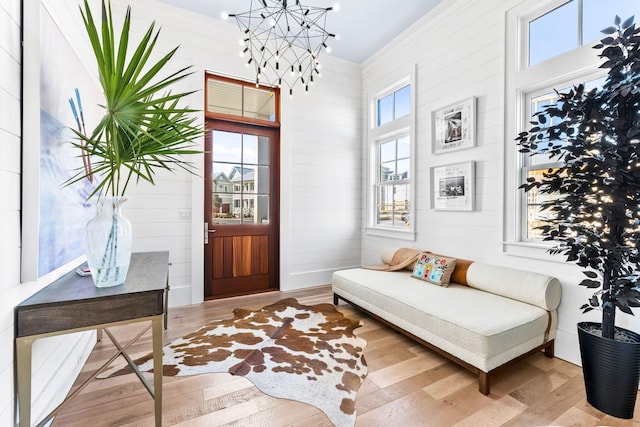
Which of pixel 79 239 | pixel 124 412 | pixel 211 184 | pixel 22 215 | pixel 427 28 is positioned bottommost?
pixel 124 412

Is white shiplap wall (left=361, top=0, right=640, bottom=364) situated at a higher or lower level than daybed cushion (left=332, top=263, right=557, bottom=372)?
higher

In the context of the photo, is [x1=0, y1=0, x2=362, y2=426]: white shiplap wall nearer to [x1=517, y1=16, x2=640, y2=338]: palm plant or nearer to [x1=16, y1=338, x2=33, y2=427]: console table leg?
[x1=16, y1=338, x2=33, y2=427]: console table leg

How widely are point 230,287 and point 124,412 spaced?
217 centimetres

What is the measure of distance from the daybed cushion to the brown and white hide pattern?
425 millimetres

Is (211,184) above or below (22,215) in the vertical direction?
above

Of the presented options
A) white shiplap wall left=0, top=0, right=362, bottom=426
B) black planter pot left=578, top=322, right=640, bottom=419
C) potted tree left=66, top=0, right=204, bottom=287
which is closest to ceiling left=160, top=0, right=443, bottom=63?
white shiplap wall left=0, top=0, right=362, bottom=426

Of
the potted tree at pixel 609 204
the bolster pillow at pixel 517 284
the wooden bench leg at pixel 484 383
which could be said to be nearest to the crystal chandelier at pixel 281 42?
the potted tree at pixel 609 204

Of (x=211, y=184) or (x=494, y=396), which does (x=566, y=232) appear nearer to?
(x=494, y=396)

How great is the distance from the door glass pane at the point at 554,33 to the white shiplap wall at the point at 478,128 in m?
0.20

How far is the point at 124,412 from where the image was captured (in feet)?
5.51

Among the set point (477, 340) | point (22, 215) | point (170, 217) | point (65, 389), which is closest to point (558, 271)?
point (477, 340)

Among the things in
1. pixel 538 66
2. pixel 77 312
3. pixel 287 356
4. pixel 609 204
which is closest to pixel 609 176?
pixel 609 204

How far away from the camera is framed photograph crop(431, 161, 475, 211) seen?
118 inches

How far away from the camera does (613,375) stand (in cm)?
166
